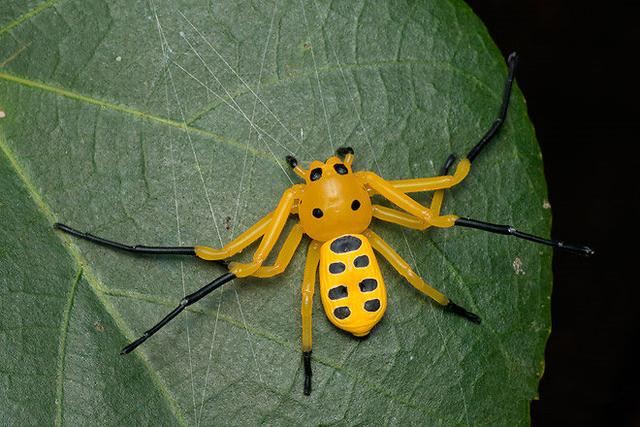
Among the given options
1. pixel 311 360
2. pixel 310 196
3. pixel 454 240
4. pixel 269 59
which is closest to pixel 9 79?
pixel 269 59

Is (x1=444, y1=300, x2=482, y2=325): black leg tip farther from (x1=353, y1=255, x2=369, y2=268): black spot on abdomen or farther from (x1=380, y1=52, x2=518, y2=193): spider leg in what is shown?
(x1=380, y1=52, x2=518, y2=193): spider leg

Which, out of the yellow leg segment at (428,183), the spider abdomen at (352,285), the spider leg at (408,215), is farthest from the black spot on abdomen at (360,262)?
the yellow leg segment at (428,183)

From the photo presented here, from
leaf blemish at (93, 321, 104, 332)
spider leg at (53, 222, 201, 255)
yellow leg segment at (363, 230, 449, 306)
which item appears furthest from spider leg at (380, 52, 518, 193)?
leaf blemish at (93, 321, 104, 332)

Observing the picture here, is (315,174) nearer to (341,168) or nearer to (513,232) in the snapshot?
(341,168)

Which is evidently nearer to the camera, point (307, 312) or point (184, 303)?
point (184, 303)

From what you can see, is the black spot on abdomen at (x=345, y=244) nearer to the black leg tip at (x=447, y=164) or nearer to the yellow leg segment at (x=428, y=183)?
the yellow leg segment at (x=428, y=183)

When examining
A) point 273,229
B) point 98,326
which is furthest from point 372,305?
point 98,326

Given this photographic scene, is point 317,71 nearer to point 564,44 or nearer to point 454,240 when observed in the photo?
point 454,240
